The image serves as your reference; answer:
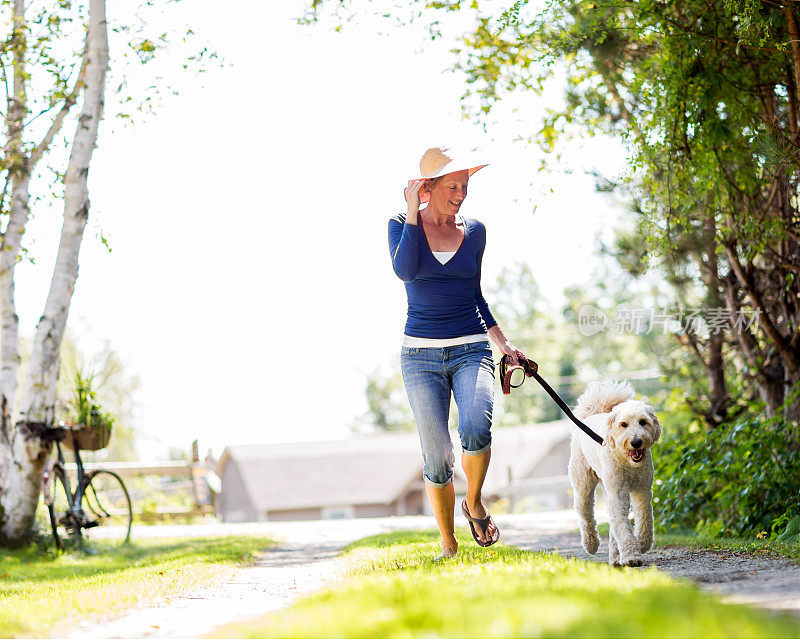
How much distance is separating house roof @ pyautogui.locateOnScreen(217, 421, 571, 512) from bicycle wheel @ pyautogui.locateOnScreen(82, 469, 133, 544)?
20376 mm

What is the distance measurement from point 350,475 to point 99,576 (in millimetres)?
32754

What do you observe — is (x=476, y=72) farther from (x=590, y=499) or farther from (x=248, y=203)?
(x=248, y=203)

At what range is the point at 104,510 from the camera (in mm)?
9820

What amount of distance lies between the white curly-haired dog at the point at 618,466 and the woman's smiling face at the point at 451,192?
4.82 ft

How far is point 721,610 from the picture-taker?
2842 mm

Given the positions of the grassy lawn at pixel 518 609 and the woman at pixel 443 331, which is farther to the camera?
the woman at pixel 443 331

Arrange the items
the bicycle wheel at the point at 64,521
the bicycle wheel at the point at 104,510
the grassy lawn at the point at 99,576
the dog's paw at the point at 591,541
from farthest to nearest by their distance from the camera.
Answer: the bicycle wheel at the point at 104,510 < the bicycle wheel at the point at 64,521 < the dog's paw at the point at 591,541 < the grassy lawn at the point at 99,576

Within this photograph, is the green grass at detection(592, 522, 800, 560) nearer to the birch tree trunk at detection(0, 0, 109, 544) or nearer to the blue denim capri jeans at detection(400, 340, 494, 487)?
the blue denim capri jeans at detection(400, 340, 494, 487)

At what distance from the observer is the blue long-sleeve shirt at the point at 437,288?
5035mm

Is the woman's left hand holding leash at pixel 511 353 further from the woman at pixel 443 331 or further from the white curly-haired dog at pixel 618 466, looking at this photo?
the white curly-haired dog at pixel 618 466

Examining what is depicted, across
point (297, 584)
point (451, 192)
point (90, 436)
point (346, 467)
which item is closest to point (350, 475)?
point (346, 467)

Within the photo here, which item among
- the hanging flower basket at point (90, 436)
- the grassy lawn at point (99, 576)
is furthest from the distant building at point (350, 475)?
the hanging flower basket at point (90, 436)

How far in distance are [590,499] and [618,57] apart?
5010mm

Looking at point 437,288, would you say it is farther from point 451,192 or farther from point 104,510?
point 104,510
